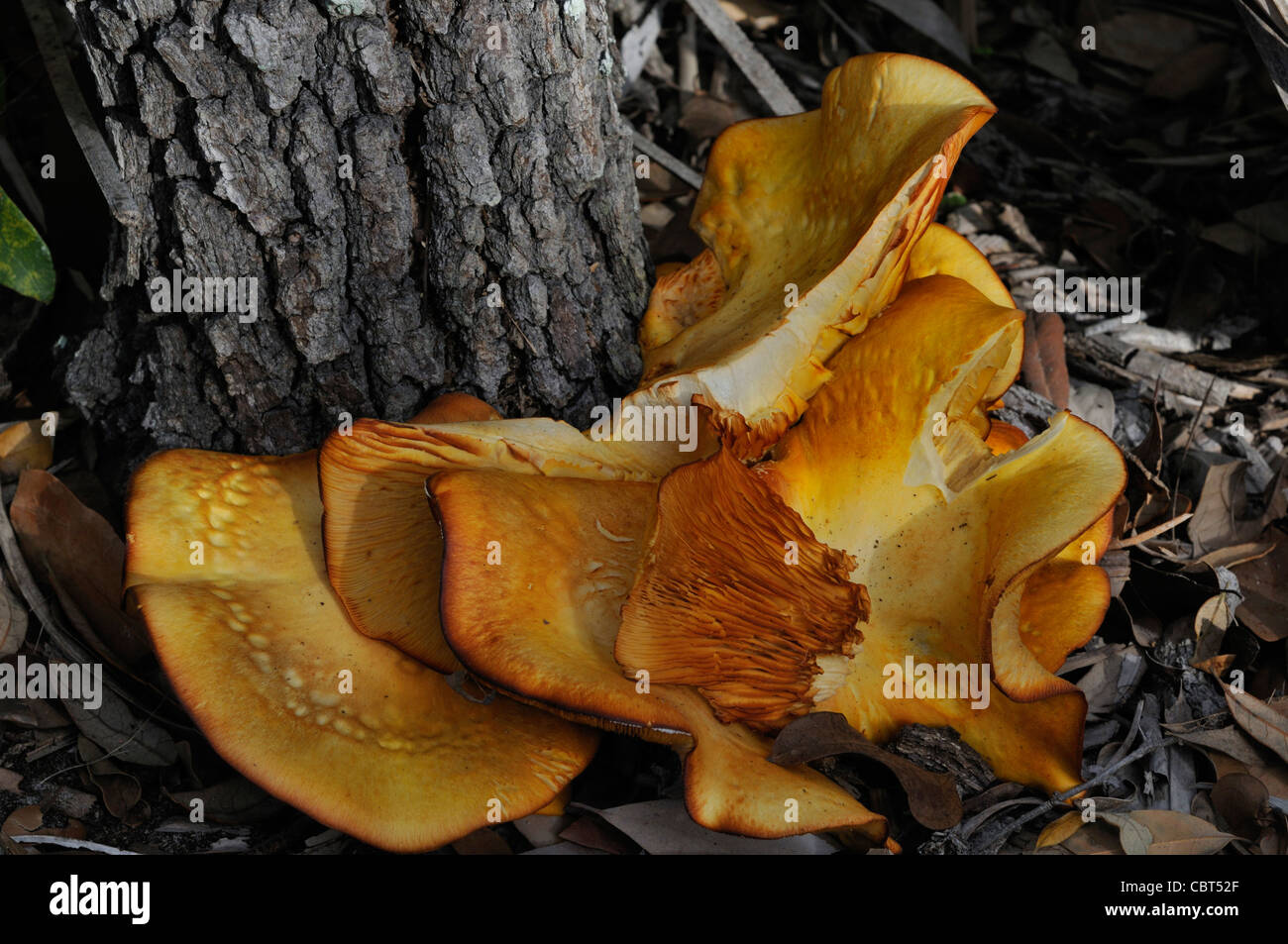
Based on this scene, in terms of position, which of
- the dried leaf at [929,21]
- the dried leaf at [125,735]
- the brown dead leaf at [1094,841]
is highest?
the dried leaf at [929,21]

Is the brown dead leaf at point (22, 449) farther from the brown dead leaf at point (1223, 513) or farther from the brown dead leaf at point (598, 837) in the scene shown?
the brown dead leaf at point (1223, 513)

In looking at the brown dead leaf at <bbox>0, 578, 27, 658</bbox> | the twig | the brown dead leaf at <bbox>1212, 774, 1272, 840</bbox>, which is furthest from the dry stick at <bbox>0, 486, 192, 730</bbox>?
the brown dead leaf at <bbox>1212, 774, 1272, 840</bbox>

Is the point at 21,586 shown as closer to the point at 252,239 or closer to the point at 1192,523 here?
the point at 252,239

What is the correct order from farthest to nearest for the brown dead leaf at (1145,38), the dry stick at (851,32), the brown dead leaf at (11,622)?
the brown dead leaf at (1145,38)
the dry stick at (851,32)
the brown dead leaf at (11,622)

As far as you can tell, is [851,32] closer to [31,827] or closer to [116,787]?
[116,787]

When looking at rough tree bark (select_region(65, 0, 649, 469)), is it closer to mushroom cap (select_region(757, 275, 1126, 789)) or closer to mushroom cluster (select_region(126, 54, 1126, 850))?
mushroom cluster (select_region(126, 54, 1126, 850))

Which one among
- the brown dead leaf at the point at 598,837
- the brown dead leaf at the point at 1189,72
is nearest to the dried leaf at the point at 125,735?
the brown dead leaf at the point at 598,837

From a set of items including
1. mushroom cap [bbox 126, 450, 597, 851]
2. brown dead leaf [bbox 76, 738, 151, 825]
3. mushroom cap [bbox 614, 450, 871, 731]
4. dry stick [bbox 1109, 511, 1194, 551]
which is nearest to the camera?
mushroom cap [bbox 126, 450, 597, 851]

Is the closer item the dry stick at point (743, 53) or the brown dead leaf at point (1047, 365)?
the brown dead leaf at point (1047, 365)
